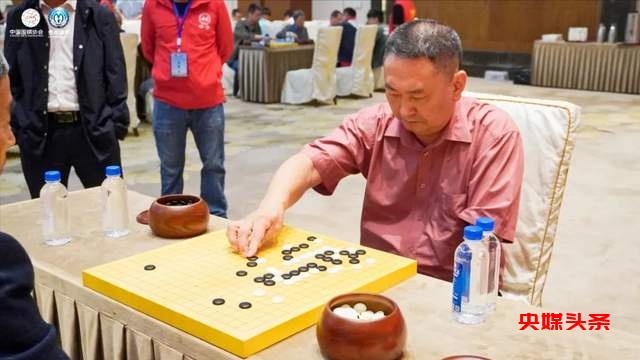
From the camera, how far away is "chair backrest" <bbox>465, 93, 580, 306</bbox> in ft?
6.39

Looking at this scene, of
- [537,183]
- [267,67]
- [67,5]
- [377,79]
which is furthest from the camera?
[377,79]

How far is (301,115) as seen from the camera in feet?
27.0

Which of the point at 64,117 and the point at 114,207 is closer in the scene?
the point at 114,207

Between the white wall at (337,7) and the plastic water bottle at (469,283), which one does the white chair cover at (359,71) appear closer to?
the white wall at (337,7)

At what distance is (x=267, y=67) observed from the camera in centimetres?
882

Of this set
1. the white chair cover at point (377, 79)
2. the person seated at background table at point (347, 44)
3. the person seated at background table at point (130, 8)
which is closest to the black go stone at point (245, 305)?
the person seated at background table at point (347, 44)

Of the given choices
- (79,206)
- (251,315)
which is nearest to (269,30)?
(79,206)

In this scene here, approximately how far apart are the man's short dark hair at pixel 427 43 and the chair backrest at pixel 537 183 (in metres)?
0.35

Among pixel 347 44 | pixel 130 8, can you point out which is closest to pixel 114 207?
pixel 347 44

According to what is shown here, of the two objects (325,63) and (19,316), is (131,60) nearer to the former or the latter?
(325,63)

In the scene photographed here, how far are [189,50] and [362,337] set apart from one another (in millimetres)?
2855

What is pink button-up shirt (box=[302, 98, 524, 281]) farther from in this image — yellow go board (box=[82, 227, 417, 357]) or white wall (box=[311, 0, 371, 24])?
white wall (box=[311, 0, 371, 24])

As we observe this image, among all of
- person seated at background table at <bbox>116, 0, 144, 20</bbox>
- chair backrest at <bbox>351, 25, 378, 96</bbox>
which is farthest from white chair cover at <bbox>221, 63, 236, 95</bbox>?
person seated at background table at <bbox>116, 0, 144, 20</bbox>

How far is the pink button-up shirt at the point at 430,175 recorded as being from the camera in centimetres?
179
